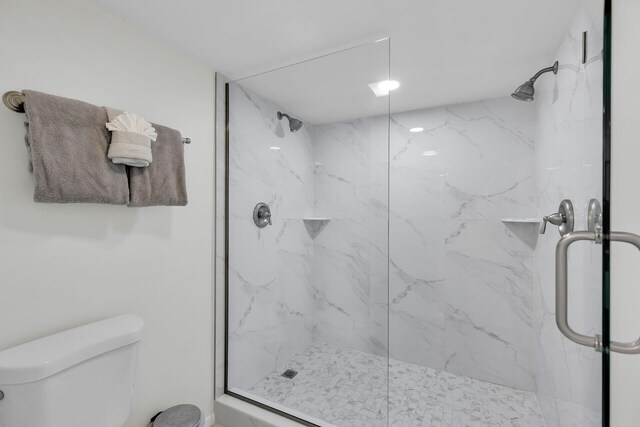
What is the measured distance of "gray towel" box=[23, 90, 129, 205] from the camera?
1040 millimetres

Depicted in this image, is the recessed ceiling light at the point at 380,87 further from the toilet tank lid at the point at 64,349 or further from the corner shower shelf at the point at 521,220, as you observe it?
the toilet tank lid at the point at 64,349

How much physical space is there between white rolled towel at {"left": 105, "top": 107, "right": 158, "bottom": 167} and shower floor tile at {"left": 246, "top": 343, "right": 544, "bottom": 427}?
1.45m

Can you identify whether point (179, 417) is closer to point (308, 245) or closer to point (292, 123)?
point (308, 245)

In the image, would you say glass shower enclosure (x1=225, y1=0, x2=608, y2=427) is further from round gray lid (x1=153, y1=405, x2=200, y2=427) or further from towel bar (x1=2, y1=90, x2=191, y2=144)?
towel bar (x1=2, y1=90, x2=191, y2=144)

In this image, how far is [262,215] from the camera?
1.96 meters

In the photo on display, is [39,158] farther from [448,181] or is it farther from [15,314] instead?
[448,181]

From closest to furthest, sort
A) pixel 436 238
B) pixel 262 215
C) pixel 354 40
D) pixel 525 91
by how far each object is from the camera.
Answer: pixel 354 40
pixel 525 91
pixel 262 215
pixel 436 238

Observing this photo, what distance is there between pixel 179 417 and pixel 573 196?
6.42 ft

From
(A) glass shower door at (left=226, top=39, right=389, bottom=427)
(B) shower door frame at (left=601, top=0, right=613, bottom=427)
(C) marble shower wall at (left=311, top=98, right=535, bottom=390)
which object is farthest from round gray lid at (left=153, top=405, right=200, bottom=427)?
(B) shower door frame at (left=601, top=0, right=613, bottom=427)

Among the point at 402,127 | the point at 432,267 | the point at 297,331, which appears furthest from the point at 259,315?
the point at 402,127

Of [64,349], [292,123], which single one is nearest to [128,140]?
[64,349]

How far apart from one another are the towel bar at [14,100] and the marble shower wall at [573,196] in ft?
6.04

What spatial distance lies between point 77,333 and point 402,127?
2277 mm
